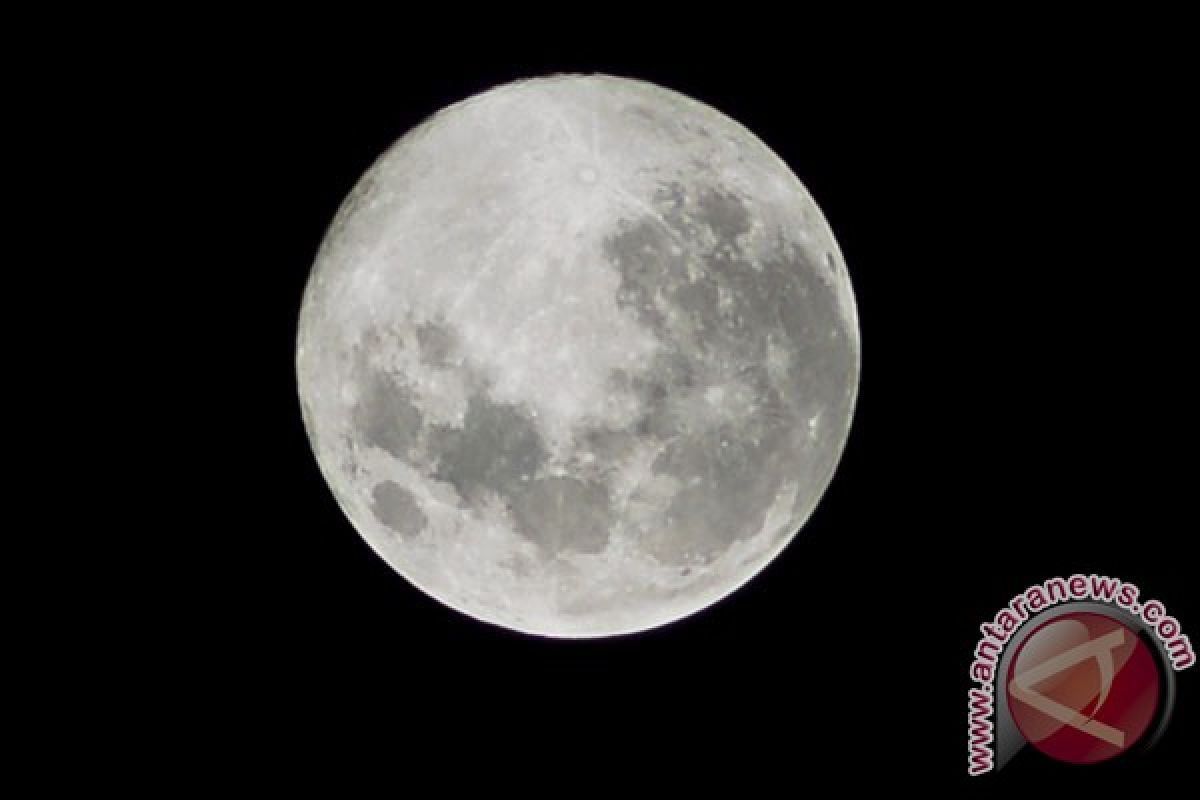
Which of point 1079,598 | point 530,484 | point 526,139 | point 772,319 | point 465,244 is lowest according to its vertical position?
point 1079,598

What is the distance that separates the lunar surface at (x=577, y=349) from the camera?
12.3 ft

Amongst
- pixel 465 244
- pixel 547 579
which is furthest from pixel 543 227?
pixel 547 579

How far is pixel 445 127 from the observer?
4.26m

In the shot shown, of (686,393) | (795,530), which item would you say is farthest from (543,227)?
(795,530)

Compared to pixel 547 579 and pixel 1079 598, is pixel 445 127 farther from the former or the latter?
pixel 1079 598

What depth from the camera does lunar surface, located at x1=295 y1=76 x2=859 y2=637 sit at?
3758 mm

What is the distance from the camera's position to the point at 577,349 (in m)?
3.72

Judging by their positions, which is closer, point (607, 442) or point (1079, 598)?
point (607, 442)

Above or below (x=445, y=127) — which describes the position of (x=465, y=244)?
below

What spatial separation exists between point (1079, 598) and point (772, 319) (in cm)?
184

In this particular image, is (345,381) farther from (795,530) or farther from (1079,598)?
(1079,598)

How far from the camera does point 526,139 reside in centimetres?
400

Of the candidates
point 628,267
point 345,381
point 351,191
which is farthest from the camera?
point 351,191

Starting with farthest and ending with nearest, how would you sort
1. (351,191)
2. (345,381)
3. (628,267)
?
(351,191) < (345,381) < (628,267)
